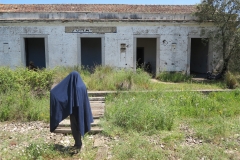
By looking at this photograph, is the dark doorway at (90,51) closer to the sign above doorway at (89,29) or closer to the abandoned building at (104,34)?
the abandoned building at (104,34)

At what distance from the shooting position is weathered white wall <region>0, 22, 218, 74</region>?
13.0 meters

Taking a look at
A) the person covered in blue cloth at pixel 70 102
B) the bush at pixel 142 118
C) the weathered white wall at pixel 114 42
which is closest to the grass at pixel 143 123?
the bush at pixel 142 118

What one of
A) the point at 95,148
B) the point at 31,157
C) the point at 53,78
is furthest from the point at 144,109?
the point at 53,78

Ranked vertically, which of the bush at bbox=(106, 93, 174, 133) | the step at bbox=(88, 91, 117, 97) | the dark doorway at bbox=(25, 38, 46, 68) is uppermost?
the dark doorway at bbox=(25, 38, 46, 68)

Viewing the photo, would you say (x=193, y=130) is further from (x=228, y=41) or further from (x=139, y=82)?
(x=228, y=41)

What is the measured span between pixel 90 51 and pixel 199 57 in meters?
8.61

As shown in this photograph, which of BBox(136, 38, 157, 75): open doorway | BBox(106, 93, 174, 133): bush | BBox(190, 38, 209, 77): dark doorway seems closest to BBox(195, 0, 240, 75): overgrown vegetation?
BBox(190, 38, 209, 77): dark doorway

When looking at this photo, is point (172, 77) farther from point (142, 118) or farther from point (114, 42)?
point (142, 118)

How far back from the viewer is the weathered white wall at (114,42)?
1298cm

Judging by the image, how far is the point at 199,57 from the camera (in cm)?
1714

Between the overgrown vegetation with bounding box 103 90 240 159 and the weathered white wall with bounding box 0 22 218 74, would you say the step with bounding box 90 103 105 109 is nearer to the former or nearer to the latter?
the overgrown vegetation with bounding box 103 90 240 159

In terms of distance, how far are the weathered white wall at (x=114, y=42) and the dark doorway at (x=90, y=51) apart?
12.7 feet

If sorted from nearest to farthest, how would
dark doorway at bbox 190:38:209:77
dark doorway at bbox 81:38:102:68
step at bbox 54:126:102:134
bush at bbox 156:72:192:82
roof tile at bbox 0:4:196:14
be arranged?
step at bbox 54:126:102:134 → bush at bbox 156:72:192:82 → roof tile at bbox 0:4:196:14 → dark doorway at bbox 190:38:209:77 → dark doorway at bbox 81:38:102:68

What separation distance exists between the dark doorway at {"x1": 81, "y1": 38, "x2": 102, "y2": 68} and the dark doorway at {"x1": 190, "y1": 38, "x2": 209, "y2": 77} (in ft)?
24.7
